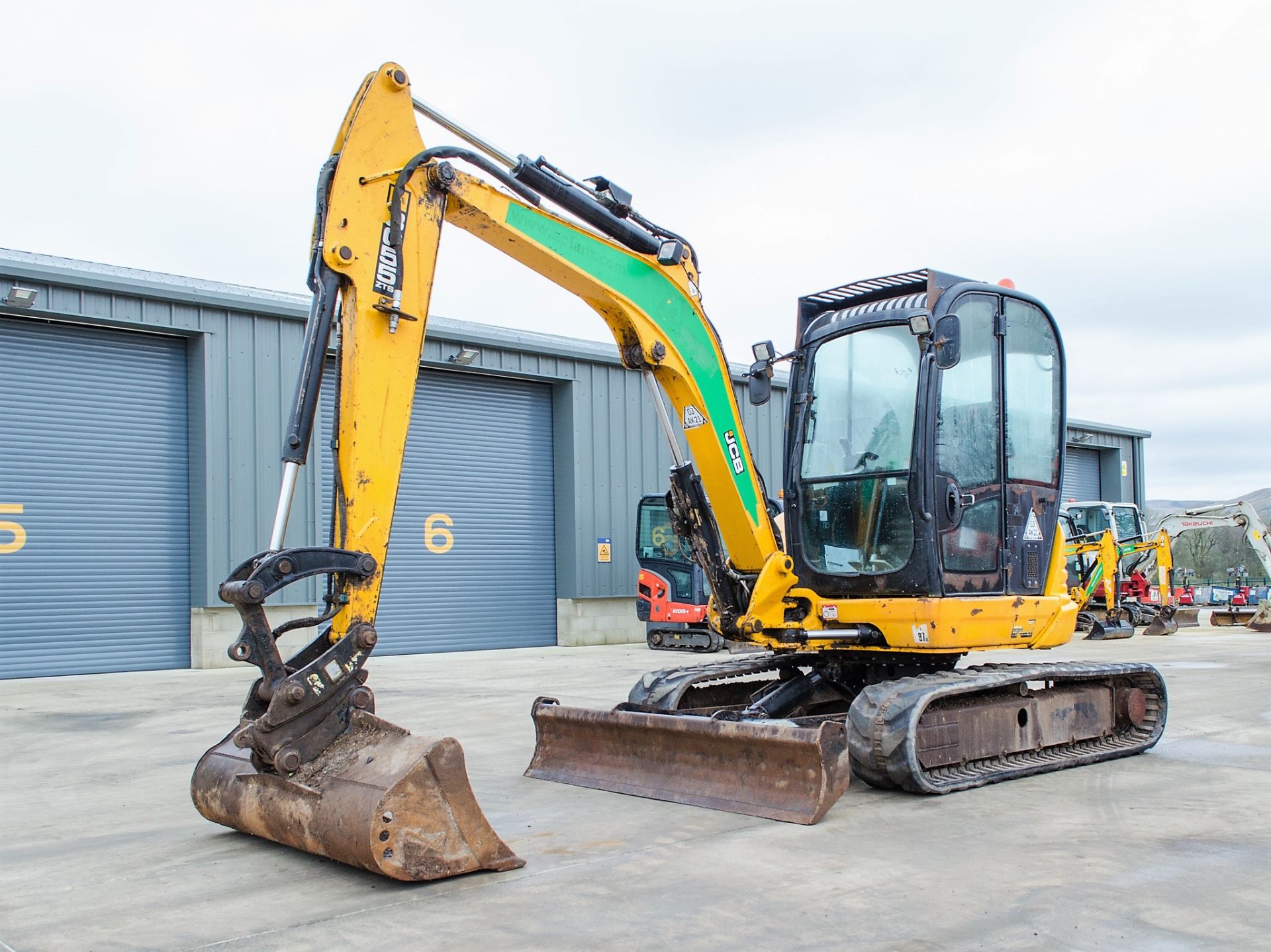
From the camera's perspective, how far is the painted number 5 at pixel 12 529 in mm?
15836

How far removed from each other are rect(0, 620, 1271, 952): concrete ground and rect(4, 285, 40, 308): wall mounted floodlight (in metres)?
8.71

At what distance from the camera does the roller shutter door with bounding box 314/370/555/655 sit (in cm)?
1991

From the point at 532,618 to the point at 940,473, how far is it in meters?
15.3

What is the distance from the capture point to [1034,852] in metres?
5.22

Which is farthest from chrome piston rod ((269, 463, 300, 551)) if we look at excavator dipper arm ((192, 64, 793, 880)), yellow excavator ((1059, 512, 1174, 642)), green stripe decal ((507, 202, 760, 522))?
yellow excavator ((1059, 512, 1174, 642))

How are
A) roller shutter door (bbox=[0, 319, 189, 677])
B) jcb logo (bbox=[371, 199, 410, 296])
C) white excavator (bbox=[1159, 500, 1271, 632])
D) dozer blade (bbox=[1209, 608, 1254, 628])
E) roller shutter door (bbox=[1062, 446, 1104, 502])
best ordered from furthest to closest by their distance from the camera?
1. roller shutter door (bbox=[1062, 446, 1104, 502])
2. dozer blade (bbox=[1209, 608, 1254, 628])
3. white excavator (bbox=[1159, 500, 1271, 632])
4. roller shutter door (bbox=[0, 319, 189, 677])
5. jcb logo (bbox=[371, 199, 410, 296])

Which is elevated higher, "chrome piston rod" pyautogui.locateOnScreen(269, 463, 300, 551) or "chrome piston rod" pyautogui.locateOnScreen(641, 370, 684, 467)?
"chrome piston rod" pyautogui.locateOnScreen(641, 370, 684, 467)

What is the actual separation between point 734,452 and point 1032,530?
6.96 feet

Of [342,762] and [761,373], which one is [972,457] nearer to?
[761,373]

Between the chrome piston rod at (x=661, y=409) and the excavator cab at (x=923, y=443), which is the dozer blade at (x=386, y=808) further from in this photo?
the excavator cab at (x=923, y=443)

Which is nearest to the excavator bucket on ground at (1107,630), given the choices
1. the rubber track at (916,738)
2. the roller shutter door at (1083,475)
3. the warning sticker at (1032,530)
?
the roller shutter door at (1083,475)

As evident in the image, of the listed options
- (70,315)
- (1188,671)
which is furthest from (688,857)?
(70,315)

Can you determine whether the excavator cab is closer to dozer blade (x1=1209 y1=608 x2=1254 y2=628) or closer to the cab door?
the cab door

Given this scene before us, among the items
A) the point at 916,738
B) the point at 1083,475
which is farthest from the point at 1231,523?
the point at 916,738
